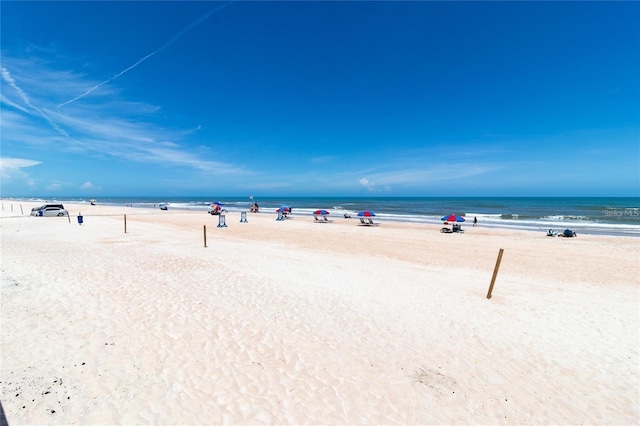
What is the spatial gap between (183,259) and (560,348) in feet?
41.9

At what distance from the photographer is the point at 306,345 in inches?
230

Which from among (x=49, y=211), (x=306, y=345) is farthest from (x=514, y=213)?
(x=49, y=211)

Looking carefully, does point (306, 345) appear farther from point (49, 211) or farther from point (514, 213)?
point (514, 213)

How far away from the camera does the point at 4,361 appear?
15.5ft

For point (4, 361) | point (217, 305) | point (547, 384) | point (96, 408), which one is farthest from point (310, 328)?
point (4, 361)

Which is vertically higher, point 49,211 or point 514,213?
point 49,211

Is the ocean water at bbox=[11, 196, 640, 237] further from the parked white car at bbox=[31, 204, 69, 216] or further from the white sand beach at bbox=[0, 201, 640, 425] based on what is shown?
the parked white car at bbox=[31, 204, 69, 216]

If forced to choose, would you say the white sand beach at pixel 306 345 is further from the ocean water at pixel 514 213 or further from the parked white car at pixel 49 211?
the parked white car at pixel 49 211

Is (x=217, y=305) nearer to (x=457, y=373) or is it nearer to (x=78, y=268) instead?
(x=457, y=373)

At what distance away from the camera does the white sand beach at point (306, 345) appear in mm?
4156

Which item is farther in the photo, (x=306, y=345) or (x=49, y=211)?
(x=49, y=211)

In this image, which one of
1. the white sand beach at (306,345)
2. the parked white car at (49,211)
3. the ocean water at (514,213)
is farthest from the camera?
the ocean water at (514,213)

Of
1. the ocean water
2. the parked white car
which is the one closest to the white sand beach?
the ocean water

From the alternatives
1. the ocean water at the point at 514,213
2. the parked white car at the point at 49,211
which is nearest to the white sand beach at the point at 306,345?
the ocean water at the point at 514,213
